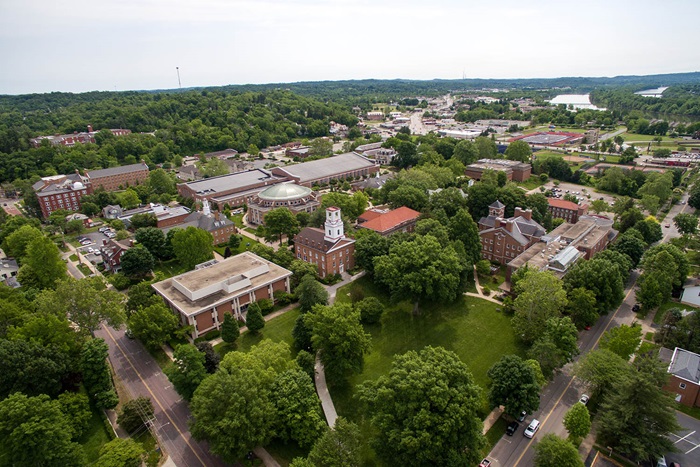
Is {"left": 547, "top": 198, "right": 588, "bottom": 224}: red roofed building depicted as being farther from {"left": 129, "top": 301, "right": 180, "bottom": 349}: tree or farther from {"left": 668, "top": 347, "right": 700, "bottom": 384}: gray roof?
{"left": 129, "top": 301, "right": 180, "bottom": 349}: tree

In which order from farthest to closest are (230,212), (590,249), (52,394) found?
(230,212) → (590,249) → (52,394)

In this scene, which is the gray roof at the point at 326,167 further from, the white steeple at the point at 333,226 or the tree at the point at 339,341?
the tree at the point at 339,341

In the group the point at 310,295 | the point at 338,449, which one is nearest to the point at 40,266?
the point at 310,295

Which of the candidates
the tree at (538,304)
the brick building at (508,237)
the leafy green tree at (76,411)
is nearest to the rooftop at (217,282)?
the leafy green tree at (76,411)

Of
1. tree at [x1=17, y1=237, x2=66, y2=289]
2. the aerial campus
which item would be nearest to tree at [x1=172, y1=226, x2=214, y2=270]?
the aerial campus

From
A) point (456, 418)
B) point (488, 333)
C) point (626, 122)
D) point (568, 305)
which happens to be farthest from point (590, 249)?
point (626, 122)

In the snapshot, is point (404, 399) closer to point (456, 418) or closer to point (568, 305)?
point (456, 418)

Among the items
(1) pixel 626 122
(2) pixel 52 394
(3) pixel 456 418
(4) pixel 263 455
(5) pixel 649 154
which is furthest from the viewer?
(1) pixel 626 122
